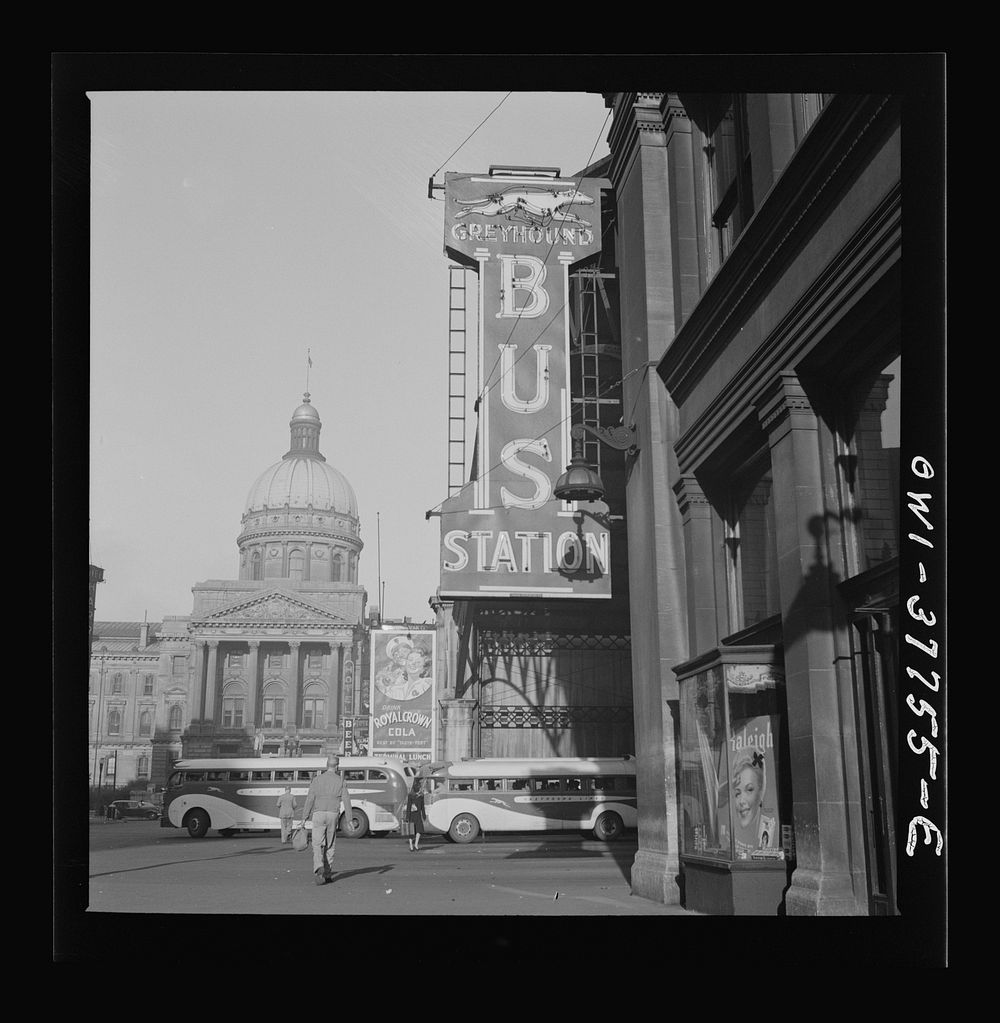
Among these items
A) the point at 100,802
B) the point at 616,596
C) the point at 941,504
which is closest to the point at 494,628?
the point at 616,596

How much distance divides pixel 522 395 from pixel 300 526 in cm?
10876

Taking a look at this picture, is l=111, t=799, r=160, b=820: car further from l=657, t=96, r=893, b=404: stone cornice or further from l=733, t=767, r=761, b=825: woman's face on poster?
l=733, t=767, r=761, b=825: woman's face on poster

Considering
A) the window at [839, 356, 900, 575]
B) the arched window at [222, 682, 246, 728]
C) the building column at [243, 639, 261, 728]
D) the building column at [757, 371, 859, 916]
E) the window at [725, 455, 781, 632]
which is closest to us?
the window at [839, 356, 900, 575]

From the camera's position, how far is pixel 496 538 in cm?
2869

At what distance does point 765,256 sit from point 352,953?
8252mm

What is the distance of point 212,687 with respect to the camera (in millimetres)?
115875

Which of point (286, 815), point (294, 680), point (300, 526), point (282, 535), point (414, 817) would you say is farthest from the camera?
point (300, 526)

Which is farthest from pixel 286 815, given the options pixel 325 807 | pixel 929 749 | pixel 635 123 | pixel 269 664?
pixel 269 664

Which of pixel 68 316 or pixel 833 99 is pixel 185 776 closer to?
pixel 68 316

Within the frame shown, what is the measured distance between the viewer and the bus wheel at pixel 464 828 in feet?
136

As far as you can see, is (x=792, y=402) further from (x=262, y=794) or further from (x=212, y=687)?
(x=212, y=687)

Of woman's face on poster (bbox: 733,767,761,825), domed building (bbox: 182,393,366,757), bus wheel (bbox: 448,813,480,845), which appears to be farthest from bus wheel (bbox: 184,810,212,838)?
domed building (bbox: 182,393,366,757)

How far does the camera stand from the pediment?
118m

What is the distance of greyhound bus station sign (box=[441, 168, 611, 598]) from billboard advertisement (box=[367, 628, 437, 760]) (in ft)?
87.6
